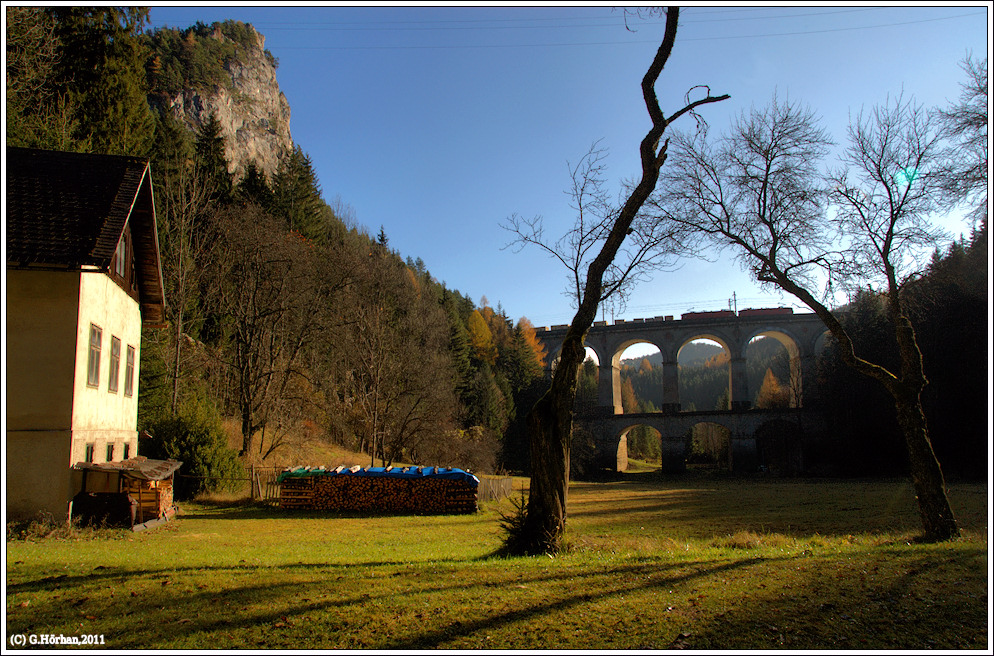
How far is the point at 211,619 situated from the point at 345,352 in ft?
94.3

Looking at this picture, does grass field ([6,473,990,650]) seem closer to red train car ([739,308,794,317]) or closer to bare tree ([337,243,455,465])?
bare tree ([337,243,455,465])

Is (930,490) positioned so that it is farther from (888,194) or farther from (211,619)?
(211,619)

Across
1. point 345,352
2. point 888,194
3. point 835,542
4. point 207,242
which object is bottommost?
point 835,542

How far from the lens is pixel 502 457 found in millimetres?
48844

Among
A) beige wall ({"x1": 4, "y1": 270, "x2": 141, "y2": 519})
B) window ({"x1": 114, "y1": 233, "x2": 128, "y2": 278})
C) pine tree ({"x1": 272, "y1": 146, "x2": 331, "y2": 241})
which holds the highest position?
pine tree ({"x1": 272, "y1": 146, "x2": 331, "y2": 241})

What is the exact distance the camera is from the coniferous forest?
68.3ft

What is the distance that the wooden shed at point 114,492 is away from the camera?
11.3 metres

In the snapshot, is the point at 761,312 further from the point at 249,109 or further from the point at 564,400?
the point at 249,109

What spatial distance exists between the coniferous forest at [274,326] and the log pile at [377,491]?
9.03 ft

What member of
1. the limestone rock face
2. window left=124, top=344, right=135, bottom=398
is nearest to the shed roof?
window left=124, top=344, right=135, bottom=398

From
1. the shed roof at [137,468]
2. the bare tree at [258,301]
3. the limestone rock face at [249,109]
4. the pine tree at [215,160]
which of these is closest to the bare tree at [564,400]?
the shed roof at [137,468]

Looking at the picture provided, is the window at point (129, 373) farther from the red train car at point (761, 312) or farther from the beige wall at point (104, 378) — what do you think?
the red train car at point (761, 312)

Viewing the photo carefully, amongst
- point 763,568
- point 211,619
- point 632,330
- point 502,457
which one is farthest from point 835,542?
point 632,330

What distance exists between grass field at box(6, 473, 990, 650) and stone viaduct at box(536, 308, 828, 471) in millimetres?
42116
